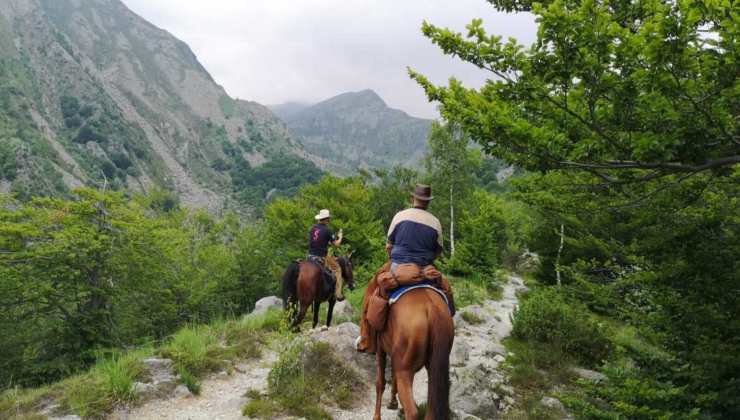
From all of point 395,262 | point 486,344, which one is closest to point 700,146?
point 395,262

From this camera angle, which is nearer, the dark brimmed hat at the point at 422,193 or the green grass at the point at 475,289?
the dark brimmed hat at the point at 422,193

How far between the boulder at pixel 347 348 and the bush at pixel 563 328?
492cm

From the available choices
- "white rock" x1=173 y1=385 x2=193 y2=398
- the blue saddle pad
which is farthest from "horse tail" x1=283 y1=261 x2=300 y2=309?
the blue saddle pad

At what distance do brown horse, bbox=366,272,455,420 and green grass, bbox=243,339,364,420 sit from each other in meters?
1.97

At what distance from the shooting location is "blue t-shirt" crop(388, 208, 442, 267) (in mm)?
5688

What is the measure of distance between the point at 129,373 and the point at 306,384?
9.55ft

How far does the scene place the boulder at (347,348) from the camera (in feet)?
25.6

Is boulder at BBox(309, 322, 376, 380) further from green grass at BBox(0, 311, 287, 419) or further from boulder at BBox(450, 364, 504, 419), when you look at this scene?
boulder at BBox(450, 364, 504, 419)

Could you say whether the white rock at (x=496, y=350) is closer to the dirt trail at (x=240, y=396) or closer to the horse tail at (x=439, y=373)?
the dirt trail at (x=240, y=396)

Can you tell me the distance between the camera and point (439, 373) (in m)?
4.79

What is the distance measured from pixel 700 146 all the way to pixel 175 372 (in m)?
Answer: 8.15

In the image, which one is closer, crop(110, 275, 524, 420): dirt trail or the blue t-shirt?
the blue t-shirt

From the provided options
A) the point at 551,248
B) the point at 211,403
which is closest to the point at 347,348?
the point at 211,403

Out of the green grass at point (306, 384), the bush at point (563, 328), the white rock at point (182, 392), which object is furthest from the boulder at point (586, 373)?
the white rock at point (182, 392)
